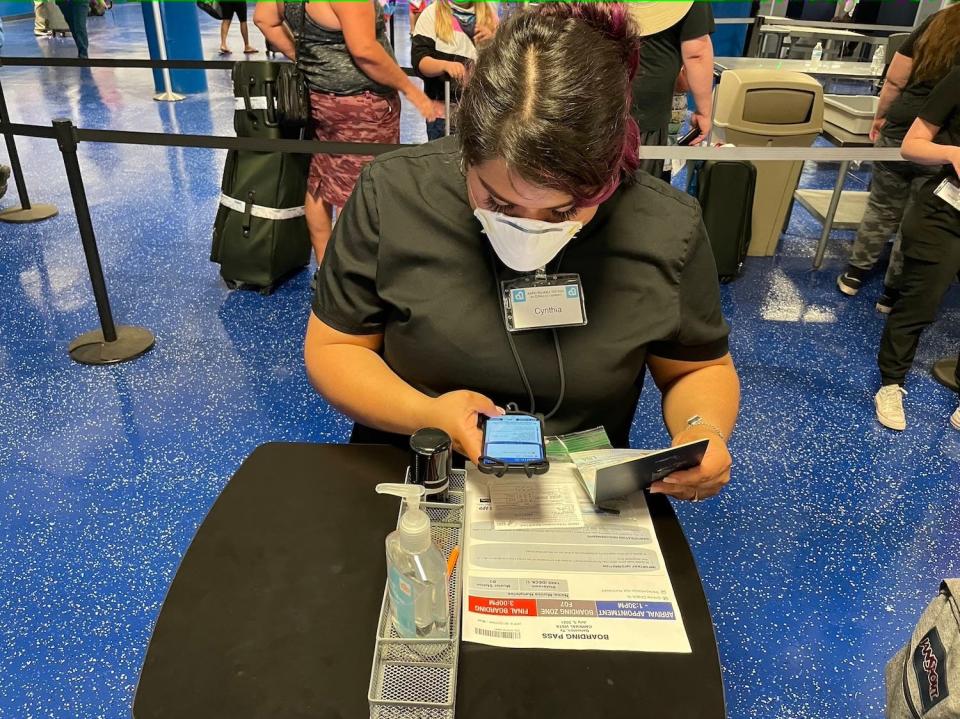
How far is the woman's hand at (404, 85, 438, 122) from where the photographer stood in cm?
292

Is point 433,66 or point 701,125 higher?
point 433,66

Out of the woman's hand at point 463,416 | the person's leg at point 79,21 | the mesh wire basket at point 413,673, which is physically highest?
the woman's hand at point 463,416

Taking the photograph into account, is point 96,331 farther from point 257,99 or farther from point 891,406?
point 891,406

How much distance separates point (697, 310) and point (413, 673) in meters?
0.72

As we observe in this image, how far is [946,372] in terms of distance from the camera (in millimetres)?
2863

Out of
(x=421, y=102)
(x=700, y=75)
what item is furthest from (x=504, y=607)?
(x=700, y=75)

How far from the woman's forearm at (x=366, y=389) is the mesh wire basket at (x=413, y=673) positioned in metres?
0.34

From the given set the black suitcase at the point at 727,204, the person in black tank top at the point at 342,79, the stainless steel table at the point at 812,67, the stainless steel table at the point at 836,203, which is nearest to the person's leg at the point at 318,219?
the person in black tank top at the point at 342,79

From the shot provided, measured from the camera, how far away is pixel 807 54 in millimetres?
8156

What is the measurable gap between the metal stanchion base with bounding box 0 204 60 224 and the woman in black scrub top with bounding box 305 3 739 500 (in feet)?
11.9

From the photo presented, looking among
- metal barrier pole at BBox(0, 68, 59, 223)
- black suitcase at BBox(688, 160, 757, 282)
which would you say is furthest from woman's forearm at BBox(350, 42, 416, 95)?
metal barrier pole at BBox(0, 68, 59, 223)

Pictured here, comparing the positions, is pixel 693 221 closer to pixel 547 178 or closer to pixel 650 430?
pixel 547 178

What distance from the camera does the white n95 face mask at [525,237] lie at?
0.98 meters

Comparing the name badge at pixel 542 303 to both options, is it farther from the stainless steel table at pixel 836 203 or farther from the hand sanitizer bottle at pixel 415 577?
the stainless steel table at pixel 836 203
